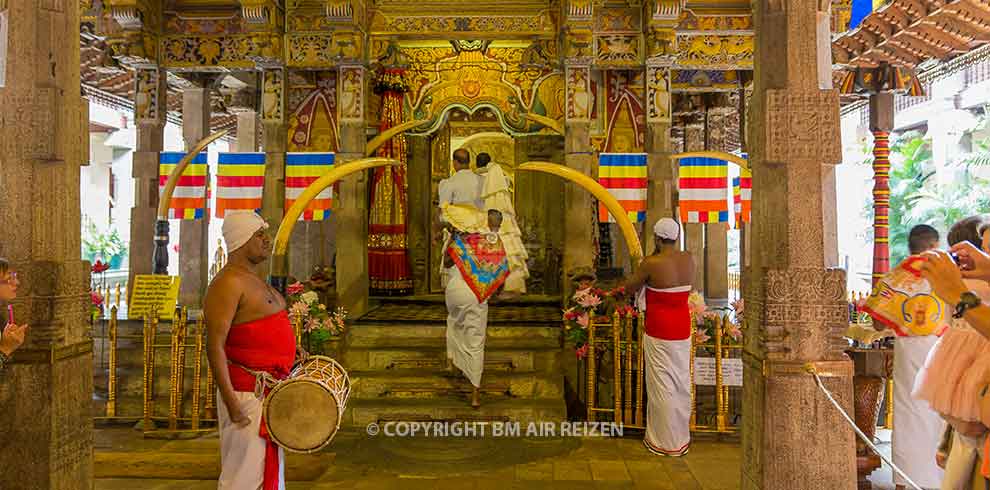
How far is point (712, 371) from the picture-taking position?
267 inches

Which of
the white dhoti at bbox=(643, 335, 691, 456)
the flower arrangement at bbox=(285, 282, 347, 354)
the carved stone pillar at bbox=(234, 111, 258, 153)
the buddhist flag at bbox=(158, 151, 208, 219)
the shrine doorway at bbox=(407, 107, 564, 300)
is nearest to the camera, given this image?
the white dhoti at bbox=(643, 335, 691, 456)

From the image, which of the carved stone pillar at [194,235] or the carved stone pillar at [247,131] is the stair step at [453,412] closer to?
the carved stone pillar at [194,235]

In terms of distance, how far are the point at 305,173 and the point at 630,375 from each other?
17.7 ft

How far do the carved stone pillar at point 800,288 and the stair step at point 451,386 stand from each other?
3695 millimetres

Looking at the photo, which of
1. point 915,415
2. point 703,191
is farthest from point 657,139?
point 915,415

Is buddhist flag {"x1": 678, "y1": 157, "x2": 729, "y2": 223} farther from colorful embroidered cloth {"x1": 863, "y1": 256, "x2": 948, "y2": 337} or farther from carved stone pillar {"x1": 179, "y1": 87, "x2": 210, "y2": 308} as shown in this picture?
carved stone pillar {"x1": 179, "y1": 87, "x2": 210, "y2": 308}

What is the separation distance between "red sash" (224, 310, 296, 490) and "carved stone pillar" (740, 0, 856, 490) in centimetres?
271

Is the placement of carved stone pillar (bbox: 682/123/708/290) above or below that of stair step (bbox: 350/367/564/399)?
above

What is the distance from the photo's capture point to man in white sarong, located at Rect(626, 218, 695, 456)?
20.5 ft

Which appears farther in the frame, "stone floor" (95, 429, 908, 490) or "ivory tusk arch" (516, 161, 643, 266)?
"ivory tusk arch" (516, 161, 643, 266)

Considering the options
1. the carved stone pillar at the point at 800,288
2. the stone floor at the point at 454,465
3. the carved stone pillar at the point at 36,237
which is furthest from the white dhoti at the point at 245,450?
the carved stone pillar at the point at 800,288

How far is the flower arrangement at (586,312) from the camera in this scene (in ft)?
23.9

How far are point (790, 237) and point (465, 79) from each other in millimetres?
7609

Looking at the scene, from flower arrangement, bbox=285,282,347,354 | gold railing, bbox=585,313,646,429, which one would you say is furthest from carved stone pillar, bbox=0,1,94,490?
gold railing, bbox=585,313,646,429
